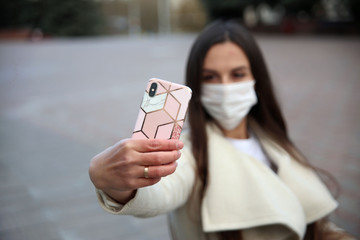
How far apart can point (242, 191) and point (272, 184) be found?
0.44 feet

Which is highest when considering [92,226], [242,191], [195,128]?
[195,128]

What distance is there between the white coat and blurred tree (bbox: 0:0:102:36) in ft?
81.7

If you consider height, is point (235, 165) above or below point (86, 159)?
above

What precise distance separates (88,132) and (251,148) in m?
3.93

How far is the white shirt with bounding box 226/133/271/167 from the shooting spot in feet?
5.20

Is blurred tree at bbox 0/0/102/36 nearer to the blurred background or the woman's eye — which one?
the blurred background

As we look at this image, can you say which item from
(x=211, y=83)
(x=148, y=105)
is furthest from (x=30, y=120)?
(x=148, y=105)

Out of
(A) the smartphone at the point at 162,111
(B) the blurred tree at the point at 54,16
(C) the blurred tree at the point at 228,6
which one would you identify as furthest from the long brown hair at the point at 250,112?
(C) the blurred tree at the point at 228,6

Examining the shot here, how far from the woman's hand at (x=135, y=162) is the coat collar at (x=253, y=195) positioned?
0.52m

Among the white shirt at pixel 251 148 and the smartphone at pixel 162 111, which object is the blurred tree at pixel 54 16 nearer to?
the white shirt at pixel 251 148

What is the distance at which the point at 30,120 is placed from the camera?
19.4ft

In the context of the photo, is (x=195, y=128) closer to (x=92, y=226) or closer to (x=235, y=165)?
(x=235, y=165)

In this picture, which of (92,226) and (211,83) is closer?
(211,83)

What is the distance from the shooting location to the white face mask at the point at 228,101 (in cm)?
154
